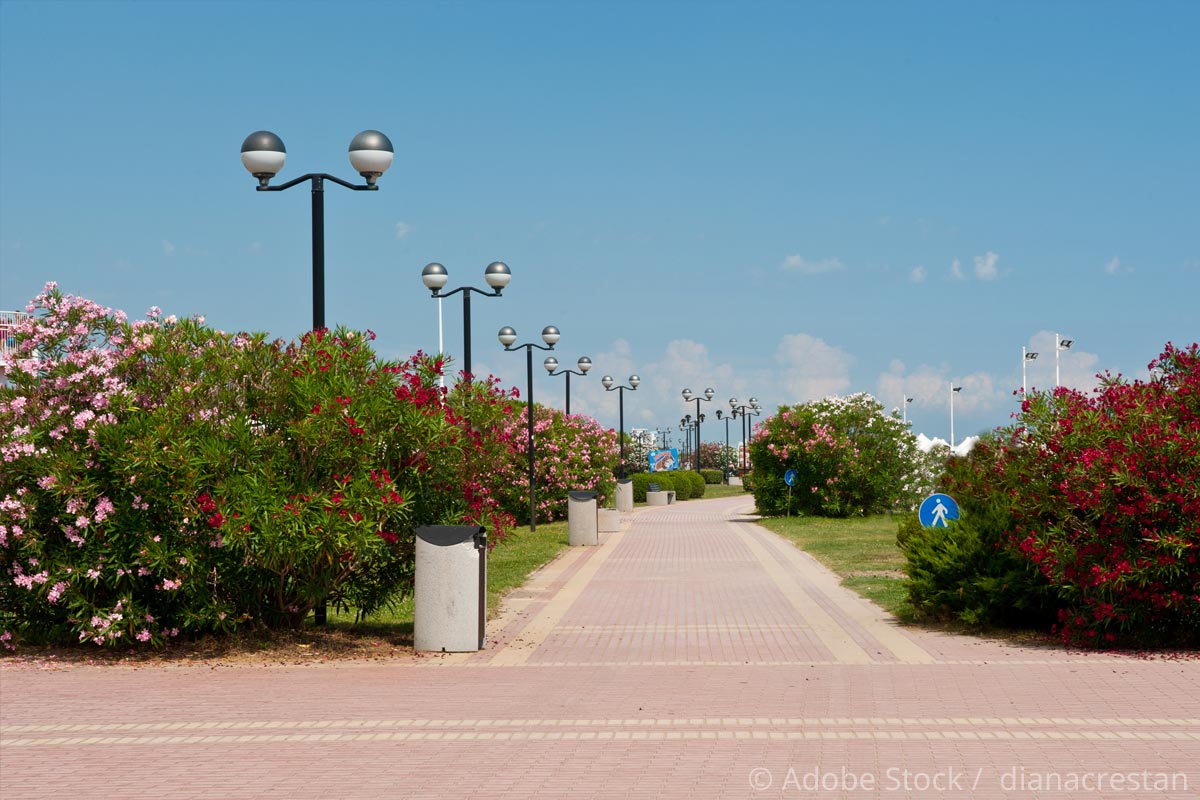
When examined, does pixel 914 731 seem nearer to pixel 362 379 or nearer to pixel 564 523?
pixel 362 379

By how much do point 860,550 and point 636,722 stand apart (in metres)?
16.5

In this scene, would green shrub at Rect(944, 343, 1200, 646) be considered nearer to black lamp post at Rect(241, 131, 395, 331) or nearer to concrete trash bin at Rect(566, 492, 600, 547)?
black lamp post at Rect(241, 131, 395, 331)

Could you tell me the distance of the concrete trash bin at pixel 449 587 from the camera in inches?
457

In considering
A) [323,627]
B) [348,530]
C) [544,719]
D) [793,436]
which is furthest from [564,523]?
[544,719]

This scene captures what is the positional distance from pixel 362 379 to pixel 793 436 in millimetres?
27831

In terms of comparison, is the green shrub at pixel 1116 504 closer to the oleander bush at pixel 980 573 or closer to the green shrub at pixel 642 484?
the oleander bush at pixel 980 573

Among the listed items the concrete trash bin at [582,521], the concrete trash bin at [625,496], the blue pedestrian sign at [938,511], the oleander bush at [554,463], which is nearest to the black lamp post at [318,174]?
the blue pedestrian sign at [938,511]

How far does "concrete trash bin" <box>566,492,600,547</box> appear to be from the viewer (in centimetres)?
2695

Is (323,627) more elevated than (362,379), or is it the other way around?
(362,379)

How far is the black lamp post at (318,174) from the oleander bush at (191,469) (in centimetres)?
128

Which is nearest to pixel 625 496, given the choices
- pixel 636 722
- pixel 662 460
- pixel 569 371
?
pixel 569 371

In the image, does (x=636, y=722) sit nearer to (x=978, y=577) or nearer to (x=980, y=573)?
(x=978, y=577)

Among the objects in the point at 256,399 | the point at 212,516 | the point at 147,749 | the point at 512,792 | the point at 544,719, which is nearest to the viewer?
the point at 512,792

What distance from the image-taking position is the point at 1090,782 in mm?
6738
